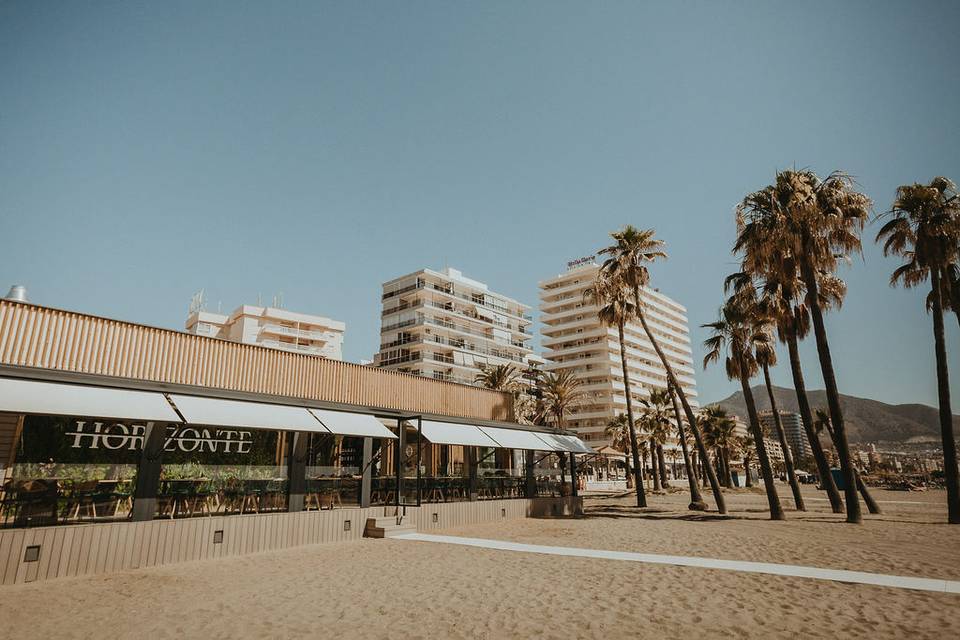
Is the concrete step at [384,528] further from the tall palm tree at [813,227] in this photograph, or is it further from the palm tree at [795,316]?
the palm tree at [795,316]

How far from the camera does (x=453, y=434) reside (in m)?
16.6

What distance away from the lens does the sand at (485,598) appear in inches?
242

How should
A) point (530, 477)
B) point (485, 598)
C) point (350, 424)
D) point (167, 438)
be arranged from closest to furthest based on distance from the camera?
point (485, 598) < point (167, 438) < point (350, 424) < point (530, 477)

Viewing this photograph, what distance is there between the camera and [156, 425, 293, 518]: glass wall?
11.5 meters

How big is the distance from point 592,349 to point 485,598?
80.6 m

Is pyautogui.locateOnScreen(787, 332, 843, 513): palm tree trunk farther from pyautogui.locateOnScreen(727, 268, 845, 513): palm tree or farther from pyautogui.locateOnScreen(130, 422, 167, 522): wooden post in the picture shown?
pyautogui.locateOnScreen(130, 422, 167, 522): wooden post

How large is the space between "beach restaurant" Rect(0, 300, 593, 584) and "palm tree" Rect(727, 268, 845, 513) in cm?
1343

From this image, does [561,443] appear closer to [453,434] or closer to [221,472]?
[453,434]

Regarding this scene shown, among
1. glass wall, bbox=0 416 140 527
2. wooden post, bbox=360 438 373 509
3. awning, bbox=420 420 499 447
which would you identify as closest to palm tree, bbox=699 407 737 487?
awning, bbox=420 420 499 447

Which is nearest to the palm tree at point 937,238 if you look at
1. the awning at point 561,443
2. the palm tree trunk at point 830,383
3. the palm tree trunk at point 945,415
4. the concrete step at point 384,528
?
the palm tree trunk at point 945,415

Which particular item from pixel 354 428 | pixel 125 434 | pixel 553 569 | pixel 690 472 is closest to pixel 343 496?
pixel 354 428

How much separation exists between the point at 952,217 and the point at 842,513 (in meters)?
11.7

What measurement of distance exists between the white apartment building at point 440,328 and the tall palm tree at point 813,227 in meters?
46.6

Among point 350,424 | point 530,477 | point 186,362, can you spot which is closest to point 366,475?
point 350,424
